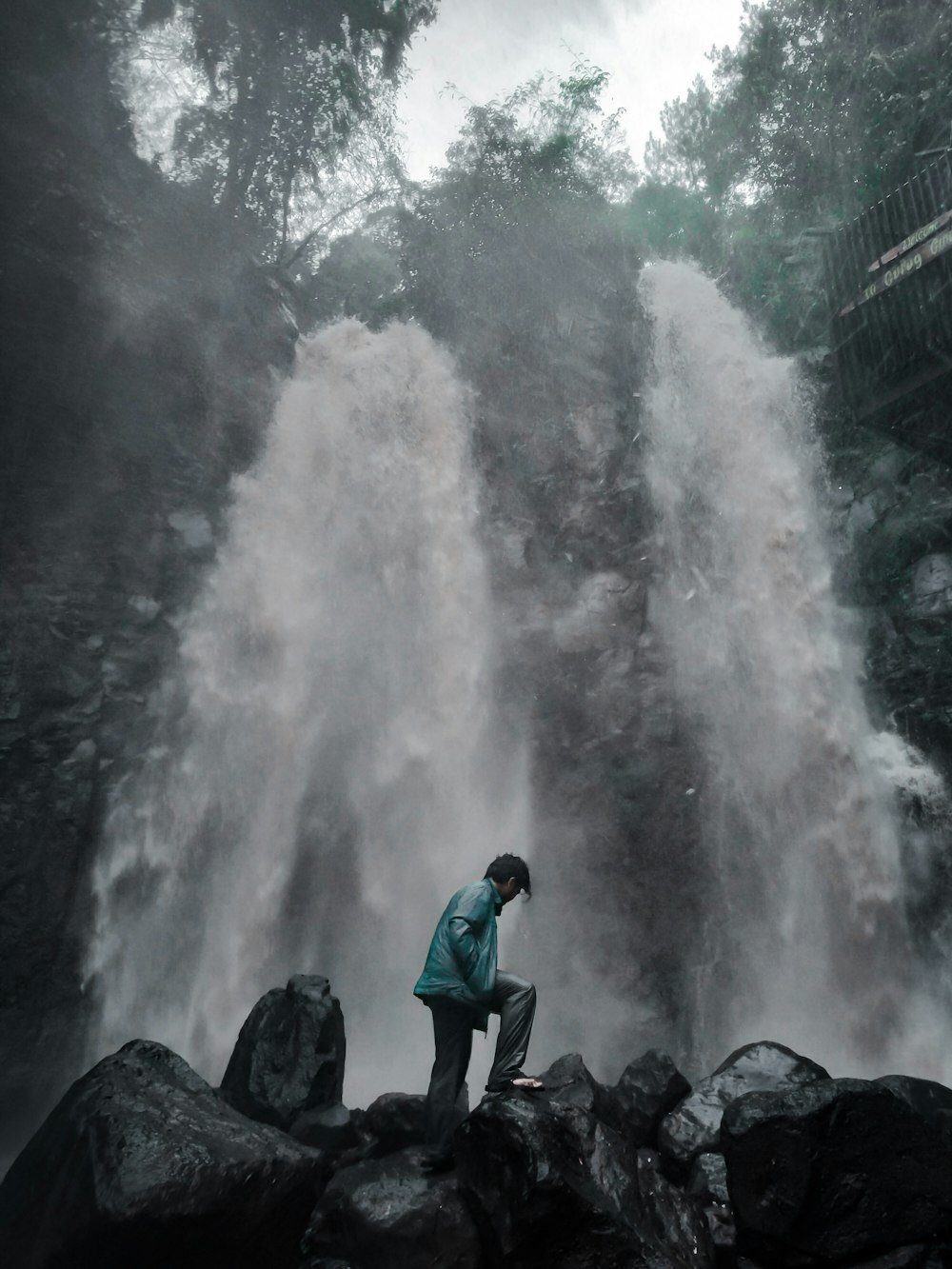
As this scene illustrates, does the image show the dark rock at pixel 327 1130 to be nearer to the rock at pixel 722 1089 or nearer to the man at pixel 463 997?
the man at pixel 463 997

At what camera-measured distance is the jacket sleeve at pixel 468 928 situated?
14.0 ft

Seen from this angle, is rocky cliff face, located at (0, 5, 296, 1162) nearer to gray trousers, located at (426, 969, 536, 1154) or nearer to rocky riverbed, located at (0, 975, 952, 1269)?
rocky riverbed, located at (0, 975, 952, 1269)

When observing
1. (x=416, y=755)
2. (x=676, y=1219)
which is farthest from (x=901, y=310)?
(x=676, y=1219)

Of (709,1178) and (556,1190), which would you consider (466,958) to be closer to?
(556,1190)

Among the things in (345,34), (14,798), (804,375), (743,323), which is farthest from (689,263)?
(14,798)

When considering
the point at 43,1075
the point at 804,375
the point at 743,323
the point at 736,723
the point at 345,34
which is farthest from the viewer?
the point at 345,34

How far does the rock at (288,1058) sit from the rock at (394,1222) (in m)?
1.59

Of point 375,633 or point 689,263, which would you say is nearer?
point 375,633

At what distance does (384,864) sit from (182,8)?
17071mm

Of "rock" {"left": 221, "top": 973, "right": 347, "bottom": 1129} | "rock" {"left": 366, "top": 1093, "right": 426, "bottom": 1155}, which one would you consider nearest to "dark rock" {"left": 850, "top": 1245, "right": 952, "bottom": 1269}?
"rock" {"left": 366, "top": 1093, "right": 426, "bottom": 1155}

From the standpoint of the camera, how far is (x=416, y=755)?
32.7 ft

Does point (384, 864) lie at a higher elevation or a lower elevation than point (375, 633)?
lower

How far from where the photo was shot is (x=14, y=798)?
799 cm

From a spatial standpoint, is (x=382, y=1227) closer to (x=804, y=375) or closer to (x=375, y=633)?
(x=375, y=633)
